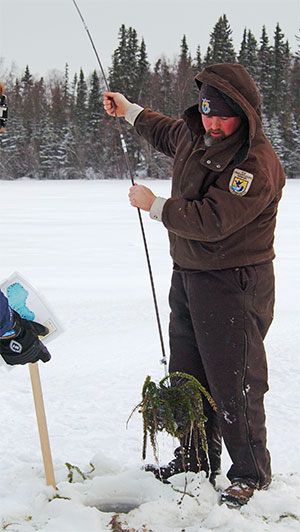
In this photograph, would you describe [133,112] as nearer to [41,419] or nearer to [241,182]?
[241,182]

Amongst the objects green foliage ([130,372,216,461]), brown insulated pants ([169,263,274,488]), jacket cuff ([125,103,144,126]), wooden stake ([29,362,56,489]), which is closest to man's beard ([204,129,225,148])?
brown insulated pants ([169,263,274,488])

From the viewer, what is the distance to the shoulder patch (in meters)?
2.16

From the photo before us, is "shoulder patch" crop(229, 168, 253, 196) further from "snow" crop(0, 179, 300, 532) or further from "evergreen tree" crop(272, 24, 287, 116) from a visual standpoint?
"evergreen tree" crop(272, 24, 287, 116)

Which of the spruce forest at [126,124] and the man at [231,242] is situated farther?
the spruce forest at [126,124]

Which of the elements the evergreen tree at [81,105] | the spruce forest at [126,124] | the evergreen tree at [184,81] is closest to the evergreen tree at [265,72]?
the spruce forest at [126,124]

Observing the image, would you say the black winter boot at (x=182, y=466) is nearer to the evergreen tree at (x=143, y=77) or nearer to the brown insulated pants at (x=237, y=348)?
the brown insulated pants at (x=237, y=348)

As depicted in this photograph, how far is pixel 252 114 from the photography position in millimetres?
2203

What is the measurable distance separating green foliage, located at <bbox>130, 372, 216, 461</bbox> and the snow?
8.0 inches

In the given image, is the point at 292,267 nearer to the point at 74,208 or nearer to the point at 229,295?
the point at 229,295

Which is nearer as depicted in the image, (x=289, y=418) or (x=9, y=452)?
(x=9, y=452)

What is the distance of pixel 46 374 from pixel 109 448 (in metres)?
1.09

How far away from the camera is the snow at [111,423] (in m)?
2.26

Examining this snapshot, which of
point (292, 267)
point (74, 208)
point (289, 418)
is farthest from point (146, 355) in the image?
point (74, 208)

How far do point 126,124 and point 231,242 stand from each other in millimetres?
35315
